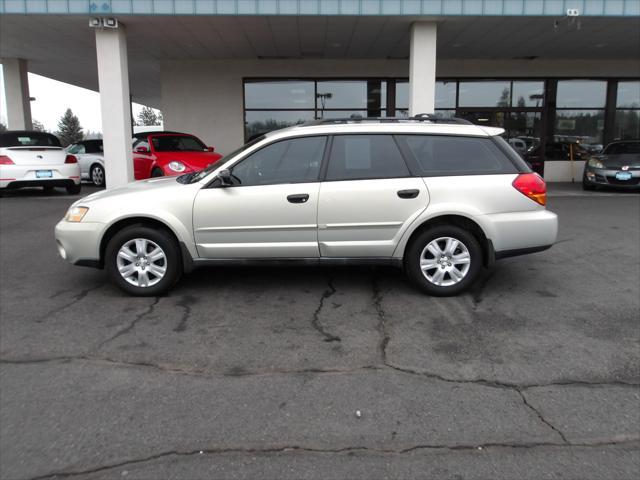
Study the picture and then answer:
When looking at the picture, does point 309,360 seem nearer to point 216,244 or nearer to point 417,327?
point 417,327

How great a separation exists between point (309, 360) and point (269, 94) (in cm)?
1467

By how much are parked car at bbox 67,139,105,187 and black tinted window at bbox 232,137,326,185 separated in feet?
42.2

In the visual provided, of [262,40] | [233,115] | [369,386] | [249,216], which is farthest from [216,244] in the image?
[233,115]

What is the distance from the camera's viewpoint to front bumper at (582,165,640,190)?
47.1 ft

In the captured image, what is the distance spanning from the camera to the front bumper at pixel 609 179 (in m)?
14.4

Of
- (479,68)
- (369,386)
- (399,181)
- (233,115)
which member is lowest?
(369,386)

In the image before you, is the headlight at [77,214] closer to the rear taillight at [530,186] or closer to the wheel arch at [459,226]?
the wheel arch at [459,226]

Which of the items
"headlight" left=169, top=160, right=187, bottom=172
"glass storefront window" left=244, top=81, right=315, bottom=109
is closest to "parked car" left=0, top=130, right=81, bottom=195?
"headlight" left=169, top=160, right=187, bottom=172

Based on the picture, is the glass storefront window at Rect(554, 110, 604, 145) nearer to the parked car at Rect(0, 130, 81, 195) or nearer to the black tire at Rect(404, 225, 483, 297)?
the black tire at Rect(404, 225, 483, 297)

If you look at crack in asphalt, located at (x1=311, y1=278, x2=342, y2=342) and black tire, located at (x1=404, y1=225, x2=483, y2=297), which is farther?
black tire, located at (x1=404, y1=225, x2=483, y2=297)

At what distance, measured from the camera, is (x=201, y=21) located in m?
12.0

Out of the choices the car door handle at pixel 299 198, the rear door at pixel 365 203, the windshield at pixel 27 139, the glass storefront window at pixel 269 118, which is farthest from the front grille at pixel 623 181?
the windshield at pixel 27 139

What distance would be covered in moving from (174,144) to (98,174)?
16.5 feet

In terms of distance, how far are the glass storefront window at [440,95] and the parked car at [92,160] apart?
9.50m
